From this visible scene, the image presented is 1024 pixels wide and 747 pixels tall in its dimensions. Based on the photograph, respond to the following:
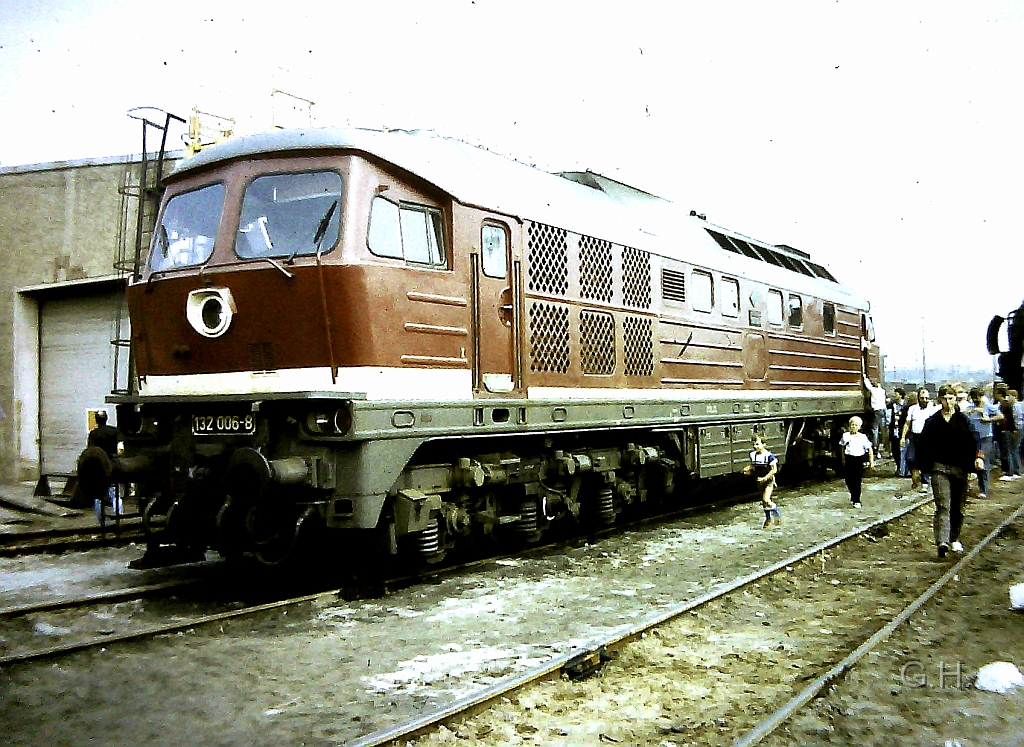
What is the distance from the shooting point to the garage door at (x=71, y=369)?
56.9 feet

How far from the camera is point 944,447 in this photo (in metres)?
9.21

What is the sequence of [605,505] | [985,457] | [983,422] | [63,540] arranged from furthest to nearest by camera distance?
[985,457]
[983,422]
[63,540]
[605,505]

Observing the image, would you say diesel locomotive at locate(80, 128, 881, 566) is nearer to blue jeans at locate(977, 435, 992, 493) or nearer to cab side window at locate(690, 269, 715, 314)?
cab side window at locate(690, 269, 715, 314)

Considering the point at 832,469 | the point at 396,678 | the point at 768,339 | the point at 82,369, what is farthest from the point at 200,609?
the point at 832,469

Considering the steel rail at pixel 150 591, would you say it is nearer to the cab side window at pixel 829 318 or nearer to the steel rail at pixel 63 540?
the steel rail at pixel 63 540

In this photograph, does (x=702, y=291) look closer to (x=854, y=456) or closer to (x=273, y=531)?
(x=854, y=456)

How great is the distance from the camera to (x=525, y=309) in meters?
8.53

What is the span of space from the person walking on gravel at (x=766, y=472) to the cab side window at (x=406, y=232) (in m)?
5.97

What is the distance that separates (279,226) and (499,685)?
4.08 meters

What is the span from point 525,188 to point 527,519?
3.28 meters

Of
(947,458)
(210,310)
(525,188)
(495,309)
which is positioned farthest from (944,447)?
(210,310)

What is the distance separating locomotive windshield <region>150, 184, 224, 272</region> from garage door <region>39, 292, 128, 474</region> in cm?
997

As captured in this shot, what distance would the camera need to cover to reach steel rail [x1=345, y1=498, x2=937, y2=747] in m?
4.37

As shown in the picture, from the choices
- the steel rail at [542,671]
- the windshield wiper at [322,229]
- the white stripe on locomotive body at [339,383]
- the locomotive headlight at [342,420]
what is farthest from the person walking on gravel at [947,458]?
the windshield wiper at [322,229]
